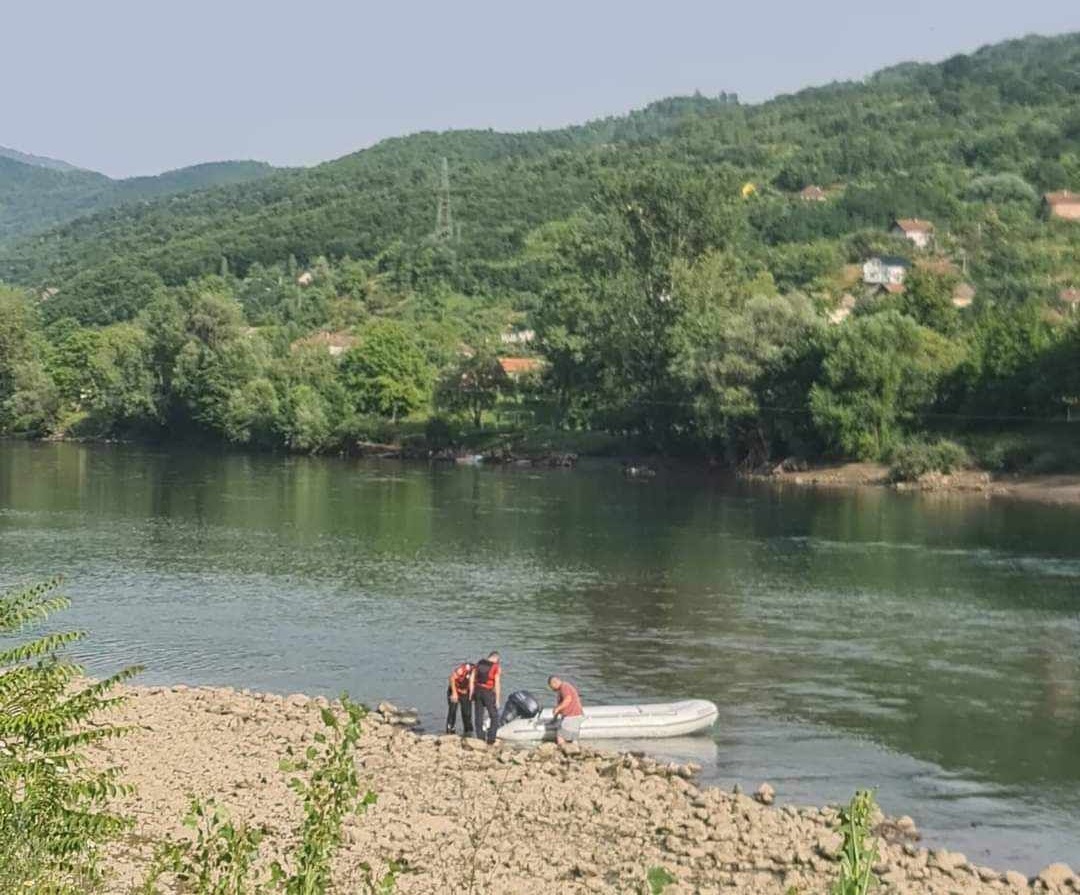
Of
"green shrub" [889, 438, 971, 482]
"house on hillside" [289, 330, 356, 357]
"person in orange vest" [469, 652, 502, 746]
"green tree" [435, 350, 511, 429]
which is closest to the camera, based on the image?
"person in orange vest" [469, 652, 502, 746]

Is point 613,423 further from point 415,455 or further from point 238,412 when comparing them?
point 238,412

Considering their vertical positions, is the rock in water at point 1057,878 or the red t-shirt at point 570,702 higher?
the red t-shirt at point 570,702

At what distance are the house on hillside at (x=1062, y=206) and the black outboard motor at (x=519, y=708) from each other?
13468 cm

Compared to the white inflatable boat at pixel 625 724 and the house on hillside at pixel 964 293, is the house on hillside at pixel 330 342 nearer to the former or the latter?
Result: the house on hillside at pixel 964 293

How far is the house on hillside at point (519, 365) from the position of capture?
109769mm

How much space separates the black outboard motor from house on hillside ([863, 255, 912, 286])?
109211 millimetres

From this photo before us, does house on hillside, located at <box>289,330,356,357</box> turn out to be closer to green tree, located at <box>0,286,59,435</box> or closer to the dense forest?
the dense forest

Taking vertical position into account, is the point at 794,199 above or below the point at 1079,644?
above

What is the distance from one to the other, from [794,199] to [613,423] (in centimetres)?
9130

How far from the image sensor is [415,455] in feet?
345

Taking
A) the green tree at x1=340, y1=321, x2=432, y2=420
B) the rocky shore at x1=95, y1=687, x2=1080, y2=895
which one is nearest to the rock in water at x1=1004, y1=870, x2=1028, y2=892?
the rocky shore at x1=95, y1=687, x2=1080, y2=895

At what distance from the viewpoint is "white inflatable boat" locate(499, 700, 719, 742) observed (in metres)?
27.8

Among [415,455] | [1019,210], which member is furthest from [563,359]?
[1019,210]

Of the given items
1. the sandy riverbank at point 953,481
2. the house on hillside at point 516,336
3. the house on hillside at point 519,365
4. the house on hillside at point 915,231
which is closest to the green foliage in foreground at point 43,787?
the sandy riverbank at point 953,481
